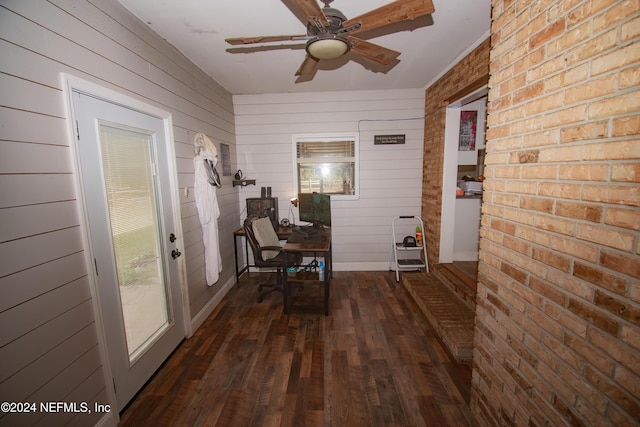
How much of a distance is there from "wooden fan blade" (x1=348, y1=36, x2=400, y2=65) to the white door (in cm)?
184

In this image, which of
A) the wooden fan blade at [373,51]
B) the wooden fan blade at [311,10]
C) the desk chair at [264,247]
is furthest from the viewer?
the desk chair at [264,247]

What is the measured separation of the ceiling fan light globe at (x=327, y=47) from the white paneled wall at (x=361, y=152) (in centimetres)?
227

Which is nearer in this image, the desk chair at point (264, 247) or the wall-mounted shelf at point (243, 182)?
the desk chair at point (264, 247)

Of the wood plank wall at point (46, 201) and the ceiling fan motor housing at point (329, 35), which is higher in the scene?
the ceiling fan motor housing at point (329, 35)

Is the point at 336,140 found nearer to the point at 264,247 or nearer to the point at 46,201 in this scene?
the point at 264,247

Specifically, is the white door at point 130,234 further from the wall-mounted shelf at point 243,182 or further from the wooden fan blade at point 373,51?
the wooden fan blade at point 373,51

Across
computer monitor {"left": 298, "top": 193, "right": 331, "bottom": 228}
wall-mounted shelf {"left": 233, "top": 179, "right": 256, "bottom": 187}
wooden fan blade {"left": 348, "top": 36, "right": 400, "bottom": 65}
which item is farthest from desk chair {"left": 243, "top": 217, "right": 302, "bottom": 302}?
wooden fan blade {"left": 348, "top": 36, "right": 400, "bottom": 65}

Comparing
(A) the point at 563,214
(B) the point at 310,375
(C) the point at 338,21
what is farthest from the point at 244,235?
(A) the point at 563,214

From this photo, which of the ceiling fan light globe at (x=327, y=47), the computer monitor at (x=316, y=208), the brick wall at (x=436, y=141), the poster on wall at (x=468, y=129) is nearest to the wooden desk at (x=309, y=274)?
the computer monitor at (x=316, y=208)

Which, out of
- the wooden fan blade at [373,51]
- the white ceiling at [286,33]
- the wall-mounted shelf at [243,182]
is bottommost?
the wall-mounted shelf at [243,182]

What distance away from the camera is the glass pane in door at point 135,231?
5.73 feet

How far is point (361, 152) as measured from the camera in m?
4.06

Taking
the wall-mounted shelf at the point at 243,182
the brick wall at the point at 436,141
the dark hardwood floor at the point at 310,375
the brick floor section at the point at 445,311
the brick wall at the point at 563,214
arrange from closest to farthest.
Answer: the brick wall at the point at 563,214
the dark hardwood floor at the point at 310,375
the brick floor section at the point at 445,311
the brick wall at the point at 436,141
the wall-mounted shelf at the point at 243,182

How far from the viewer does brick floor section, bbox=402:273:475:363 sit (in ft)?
7.22
